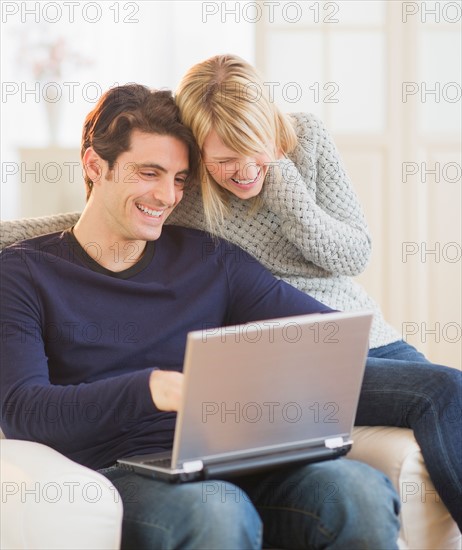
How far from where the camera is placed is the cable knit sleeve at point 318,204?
202 cm

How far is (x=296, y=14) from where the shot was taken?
357cm

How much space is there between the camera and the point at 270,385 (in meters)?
1.45

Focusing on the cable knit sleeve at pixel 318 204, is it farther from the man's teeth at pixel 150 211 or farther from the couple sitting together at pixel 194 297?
the man's teeth at pixel 150 211

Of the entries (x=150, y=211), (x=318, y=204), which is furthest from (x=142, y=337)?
(x=318, y=204)

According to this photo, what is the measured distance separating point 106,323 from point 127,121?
395 mm

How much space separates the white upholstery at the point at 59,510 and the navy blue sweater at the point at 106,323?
0.48 ft

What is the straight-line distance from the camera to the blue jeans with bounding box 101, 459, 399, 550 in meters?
1.39

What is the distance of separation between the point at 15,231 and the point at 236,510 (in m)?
0.86

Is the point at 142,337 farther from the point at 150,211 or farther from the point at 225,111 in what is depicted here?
the point at 225,111

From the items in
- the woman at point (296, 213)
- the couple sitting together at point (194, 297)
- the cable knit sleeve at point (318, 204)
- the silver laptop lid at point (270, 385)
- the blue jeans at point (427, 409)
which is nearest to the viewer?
the silver laptop lid at point (270, 385)

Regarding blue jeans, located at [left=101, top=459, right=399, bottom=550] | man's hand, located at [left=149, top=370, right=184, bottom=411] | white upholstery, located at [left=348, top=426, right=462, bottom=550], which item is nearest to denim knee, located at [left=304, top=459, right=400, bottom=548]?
blue jeans, located at [left=101, top=459, right=399, bottom=550]

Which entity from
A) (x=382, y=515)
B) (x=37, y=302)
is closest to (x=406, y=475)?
(x=382, y=515)

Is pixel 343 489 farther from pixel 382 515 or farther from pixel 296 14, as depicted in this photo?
pixel 296 14

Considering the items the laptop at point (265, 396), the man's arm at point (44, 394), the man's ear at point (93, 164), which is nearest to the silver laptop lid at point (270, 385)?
the laptop at point (265, 396)
